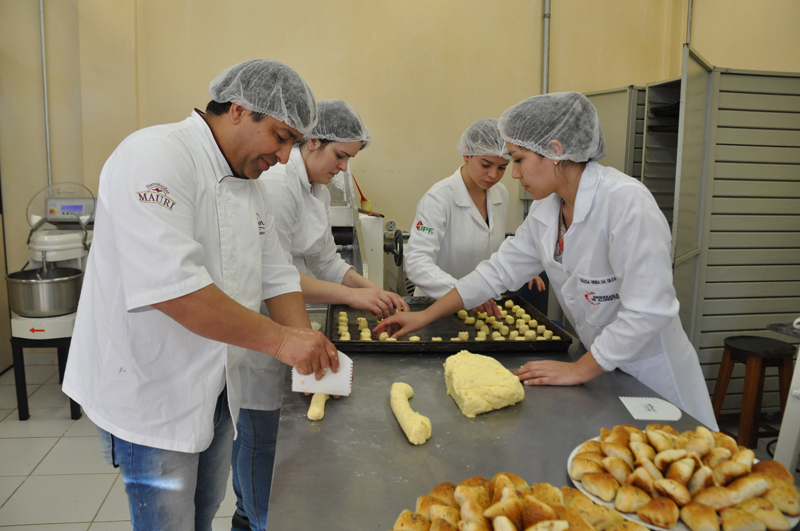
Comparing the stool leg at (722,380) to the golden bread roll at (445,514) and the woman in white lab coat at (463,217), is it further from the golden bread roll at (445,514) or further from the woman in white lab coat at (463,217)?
the golden bread roll at (445,514)

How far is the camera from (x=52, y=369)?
14.5 ft

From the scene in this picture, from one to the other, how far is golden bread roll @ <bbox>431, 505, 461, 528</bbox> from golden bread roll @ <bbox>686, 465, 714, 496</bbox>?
0.42 metres

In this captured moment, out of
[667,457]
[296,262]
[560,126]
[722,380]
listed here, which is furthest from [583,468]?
[722,380]

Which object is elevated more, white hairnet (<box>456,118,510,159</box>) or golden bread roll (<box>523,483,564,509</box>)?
white hairnet (<box>456,118,510,159</box>)

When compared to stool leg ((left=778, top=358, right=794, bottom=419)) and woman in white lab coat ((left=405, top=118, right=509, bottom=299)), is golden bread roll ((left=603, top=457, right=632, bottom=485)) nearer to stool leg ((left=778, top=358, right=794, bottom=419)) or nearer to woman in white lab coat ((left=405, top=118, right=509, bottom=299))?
woman in white lab coat ((left=405, top=118, right=509, bottom=299))

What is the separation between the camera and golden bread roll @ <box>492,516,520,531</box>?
2.52ft

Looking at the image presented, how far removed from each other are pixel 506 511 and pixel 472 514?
0.17 ft

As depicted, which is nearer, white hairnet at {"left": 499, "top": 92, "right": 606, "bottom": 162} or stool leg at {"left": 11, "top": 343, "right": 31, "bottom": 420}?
white hairnet at {"left": 499, "top": 92, "right": 606, "bottom": 162}

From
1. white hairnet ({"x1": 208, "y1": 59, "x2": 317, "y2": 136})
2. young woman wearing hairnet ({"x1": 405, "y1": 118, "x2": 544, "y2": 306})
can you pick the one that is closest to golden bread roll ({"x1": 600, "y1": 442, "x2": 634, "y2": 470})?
white hairnet ({"x1": 208, "y1": 59, "x2": 317, "y2": 136})

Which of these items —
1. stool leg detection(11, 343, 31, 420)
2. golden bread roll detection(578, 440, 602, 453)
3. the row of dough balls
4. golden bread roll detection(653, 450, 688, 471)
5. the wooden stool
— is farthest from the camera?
stool leg detection(11, 343, 31, 420)

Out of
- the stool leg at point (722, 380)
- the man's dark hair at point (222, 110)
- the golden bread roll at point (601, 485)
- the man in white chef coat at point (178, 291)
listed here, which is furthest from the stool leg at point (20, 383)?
the stool leg at point (722, 380)

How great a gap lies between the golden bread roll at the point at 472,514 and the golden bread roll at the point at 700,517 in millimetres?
338

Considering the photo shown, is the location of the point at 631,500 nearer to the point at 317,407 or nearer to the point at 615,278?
the point at 317,407

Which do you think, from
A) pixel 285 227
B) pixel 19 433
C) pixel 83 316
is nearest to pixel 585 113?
pixel 285 227
